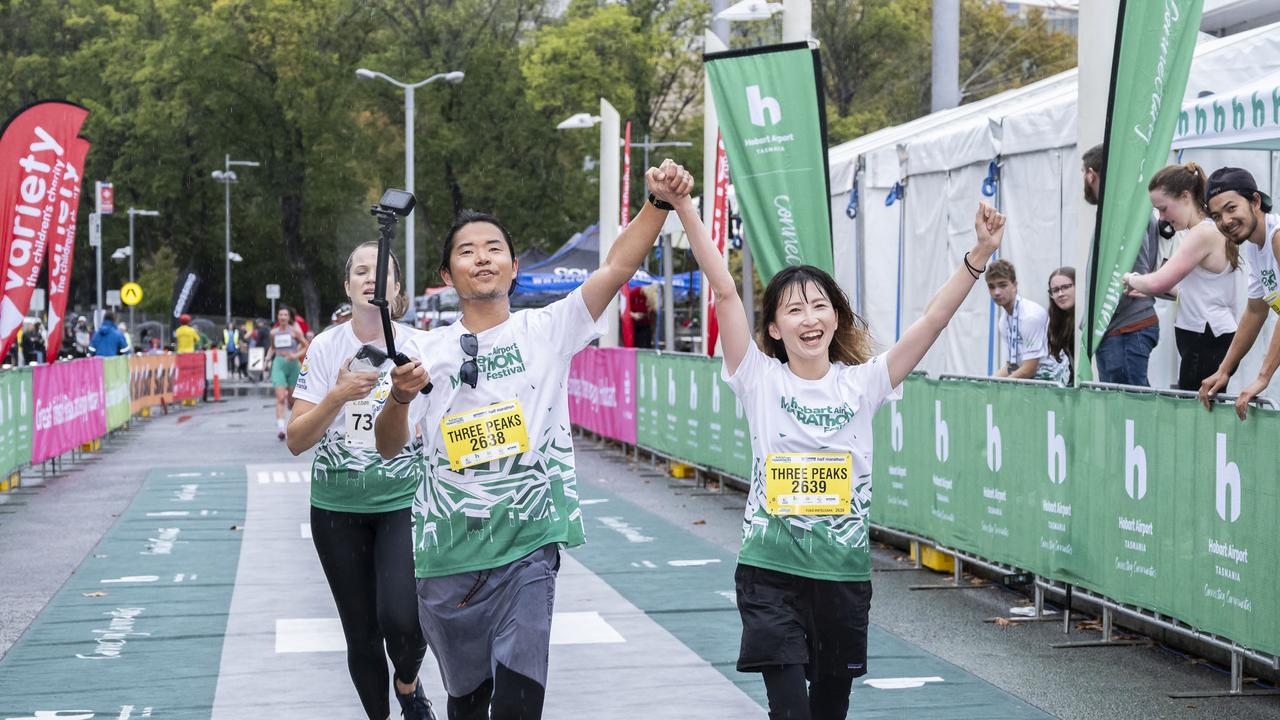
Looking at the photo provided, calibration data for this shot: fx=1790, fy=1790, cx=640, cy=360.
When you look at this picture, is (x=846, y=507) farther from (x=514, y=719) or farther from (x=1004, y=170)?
(x=1004, y=170)

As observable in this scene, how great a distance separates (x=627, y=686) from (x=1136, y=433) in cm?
259

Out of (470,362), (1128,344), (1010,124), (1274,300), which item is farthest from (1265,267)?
(1010,124)

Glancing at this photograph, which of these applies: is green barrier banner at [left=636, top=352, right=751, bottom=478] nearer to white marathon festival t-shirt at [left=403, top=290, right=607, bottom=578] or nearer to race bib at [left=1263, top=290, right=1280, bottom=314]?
race bib at [left=1263, top=290, right=1280, bottom=314]

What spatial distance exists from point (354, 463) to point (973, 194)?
11.4 m

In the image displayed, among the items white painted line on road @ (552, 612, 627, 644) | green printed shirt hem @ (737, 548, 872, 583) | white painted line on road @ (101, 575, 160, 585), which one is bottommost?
white painted line on road @ (101, 575, 160, 585)

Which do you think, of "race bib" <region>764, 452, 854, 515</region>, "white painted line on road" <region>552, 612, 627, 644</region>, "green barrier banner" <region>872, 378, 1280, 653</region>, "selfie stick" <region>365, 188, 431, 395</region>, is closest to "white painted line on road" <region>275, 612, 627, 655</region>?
"white painted line on road" <region>552, 612, 627, 644</region>

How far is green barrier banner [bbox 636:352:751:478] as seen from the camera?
15.8 m

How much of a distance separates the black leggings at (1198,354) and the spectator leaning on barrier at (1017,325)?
1.85 m

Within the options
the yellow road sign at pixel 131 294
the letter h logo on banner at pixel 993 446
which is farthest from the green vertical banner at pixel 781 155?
the yellow road sign at pixel 131 294

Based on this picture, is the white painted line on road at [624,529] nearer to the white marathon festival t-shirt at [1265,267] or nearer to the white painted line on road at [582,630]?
the white painted line on road at [582,630]

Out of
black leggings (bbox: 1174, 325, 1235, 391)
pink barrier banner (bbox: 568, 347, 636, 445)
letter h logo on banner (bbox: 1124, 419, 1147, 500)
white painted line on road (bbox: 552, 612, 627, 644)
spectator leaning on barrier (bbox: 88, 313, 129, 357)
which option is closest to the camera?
letter h logo on banner (bbox: 1124, 419, 1147, 500)

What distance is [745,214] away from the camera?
12.8m

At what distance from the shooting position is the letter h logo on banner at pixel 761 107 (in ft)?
41.3

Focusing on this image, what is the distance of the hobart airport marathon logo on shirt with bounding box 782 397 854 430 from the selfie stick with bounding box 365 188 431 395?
128 cm
